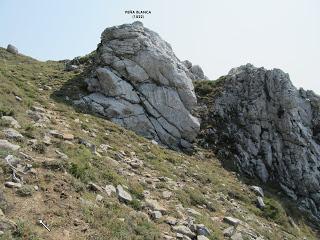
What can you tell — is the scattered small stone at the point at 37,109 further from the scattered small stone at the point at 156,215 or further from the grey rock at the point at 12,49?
the grey rock at the point at 12,49

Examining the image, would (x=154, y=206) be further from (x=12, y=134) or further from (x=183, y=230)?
(x=12, y=134)

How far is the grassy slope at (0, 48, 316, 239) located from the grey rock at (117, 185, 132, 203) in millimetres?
291

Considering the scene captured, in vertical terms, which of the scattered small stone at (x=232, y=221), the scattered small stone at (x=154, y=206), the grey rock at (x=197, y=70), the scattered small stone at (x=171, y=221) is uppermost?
the grey rock at (x=197, y=70)

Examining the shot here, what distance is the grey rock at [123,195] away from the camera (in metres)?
15.0

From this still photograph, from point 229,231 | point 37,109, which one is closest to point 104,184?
point 229,231

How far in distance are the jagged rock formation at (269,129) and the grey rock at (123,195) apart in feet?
49.5

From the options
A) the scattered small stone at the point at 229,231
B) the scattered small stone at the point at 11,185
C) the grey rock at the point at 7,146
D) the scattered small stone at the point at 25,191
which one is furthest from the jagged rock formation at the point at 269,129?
the scattered small stone at the point at 11,185

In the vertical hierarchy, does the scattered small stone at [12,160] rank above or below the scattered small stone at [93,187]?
above

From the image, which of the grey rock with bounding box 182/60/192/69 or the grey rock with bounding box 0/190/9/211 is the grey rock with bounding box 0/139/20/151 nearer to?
the grey rock with bounding box 0/190/9/211

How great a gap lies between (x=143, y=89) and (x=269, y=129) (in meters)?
10.4

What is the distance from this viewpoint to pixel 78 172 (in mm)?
14773

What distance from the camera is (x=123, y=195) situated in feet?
49.8

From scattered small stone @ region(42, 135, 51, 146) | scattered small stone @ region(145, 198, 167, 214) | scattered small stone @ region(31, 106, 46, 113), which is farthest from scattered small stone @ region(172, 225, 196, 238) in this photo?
scattered small stone @ region(31, 106, 46, 113)

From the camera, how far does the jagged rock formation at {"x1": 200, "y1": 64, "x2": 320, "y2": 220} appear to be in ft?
95.4
